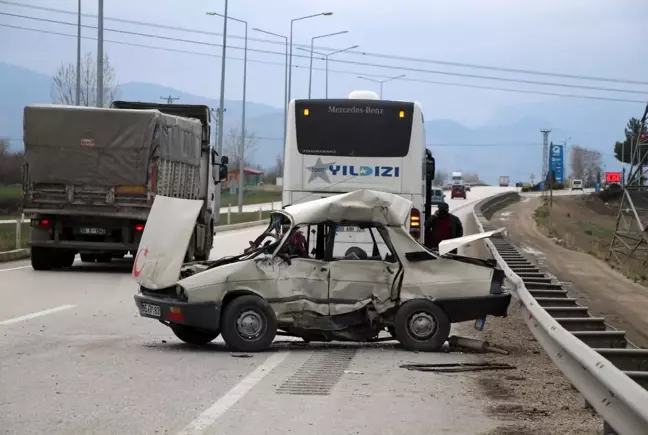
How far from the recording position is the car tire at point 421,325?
11.0 m

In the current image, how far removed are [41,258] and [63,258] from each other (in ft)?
3.80

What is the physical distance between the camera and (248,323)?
35.2 feet

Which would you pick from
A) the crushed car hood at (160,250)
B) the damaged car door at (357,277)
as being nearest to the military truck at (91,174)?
the crushed car hood at (160,250)

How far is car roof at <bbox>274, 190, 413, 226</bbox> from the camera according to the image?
1125cm

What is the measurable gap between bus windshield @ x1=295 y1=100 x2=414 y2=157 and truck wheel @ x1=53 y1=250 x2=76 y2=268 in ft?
25.8

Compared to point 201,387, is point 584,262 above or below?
below

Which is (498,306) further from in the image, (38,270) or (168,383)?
(38,270)

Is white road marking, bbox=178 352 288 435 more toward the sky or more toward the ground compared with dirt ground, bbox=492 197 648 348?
more toward the sky

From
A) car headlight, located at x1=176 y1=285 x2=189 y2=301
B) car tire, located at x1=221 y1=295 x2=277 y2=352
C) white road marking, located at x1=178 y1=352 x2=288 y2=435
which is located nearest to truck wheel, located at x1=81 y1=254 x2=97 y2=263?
car headlight, located at x1=176 y1=285 x2=189 y2=301

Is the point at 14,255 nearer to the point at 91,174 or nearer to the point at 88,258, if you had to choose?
the point at 88,258

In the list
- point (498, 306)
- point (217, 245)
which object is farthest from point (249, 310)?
point (217, 245)

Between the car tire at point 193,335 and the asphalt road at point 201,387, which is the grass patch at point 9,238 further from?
the car tire at point 193,335

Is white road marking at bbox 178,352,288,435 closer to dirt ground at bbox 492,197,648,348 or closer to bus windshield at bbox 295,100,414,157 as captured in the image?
dirt ground at bbox 492,197,648,348

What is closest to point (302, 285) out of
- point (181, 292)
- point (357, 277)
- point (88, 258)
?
point (357, 277)
